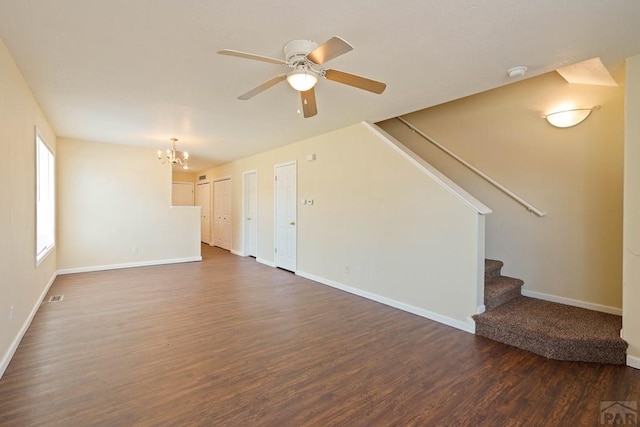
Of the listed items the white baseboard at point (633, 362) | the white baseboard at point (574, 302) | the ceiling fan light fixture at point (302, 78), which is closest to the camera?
the ceiling fan light fixture at point (302, 78)

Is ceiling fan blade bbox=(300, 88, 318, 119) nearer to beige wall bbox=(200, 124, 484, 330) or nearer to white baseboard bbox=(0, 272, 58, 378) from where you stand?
beige wall bbox=(200, 124, 484, 330)

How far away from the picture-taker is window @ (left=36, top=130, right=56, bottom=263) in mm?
3996

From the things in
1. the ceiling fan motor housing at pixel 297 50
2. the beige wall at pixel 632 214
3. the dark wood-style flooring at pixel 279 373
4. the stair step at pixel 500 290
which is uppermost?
the ceiling fan motor housing at pixel 297 50

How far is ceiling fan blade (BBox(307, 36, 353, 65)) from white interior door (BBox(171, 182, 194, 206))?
903 cm

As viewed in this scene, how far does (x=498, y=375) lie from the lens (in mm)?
2262

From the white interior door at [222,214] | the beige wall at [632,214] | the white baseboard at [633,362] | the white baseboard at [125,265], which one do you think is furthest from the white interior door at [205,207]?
the white baseboard at [633,362]

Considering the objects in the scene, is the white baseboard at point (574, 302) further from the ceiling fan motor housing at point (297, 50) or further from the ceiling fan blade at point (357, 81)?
the ceiling fan motor housing at point (297, 50)

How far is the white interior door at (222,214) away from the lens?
8211mm

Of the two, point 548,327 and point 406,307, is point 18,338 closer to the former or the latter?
point 406,307

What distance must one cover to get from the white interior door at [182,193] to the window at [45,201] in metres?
4.73

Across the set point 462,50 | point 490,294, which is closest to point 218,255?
point 490,294

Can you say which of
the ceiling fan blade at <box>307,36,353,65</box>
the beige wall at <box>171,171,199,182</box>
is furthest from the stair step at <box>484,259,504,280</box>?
the beige wall at <box>171,171,199,182</box>

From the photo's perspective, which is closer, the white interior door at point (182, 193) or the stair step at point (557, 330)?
the stair step at point (557, 330)

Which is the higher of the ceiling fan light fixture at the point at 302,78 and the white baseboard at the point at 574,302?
the ceiling fan light fixture at the point at 302,78
